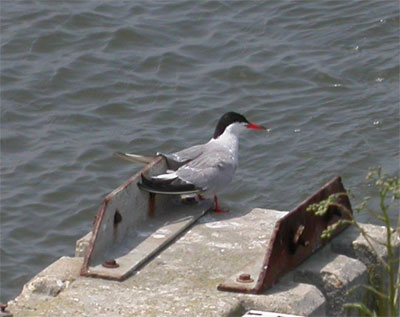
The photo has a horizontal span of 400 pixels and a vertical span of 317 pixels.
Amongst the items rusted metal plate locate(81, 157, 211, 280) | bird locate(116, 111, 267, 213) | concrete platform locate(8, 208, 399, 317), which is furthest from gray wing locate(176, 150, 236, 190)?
concrete platform locate(8, 208, 399, 317)

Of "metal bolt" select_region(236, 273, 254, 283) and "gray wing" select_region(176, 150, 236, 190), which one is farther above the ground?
"gray wing" select_region(176, 150, 236, 190)

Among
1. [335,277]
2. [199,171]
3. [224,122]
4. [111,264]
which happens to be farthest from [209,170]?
[335,277]

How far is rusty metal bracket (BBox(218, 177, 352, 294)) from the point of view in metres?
6.01

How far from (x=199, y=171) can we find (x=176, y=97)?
5.12 meters

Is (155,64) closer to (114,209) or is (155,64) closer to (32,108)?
(32,108)

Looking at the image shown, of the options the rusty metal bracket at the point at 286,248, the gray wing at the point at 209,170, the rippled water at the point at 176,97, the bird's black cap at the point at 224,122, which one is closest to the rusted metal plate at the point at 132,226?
the gray wing at the point at 209,170

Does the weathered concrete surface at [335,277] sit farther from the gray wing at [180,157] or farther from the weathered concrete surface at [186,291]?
the gray wing at [180,157]

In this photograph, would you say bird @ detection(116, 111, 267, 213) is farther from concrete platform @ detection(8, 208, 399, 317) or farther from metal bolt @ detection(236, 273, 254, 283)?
metal bolt @ detection(236, 273, 254, 283)

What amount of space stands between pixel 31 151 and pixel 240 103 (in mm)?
2069

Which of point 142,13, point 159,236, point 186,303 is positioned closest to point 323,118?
point 142,13

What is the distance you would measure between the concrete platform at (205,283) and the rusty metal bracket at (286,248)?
49 mm

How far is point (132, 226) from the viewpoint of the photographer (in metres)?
6.79

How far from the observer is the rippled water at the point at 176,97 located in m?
10.8

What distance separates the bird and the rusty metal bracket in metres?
0.82
